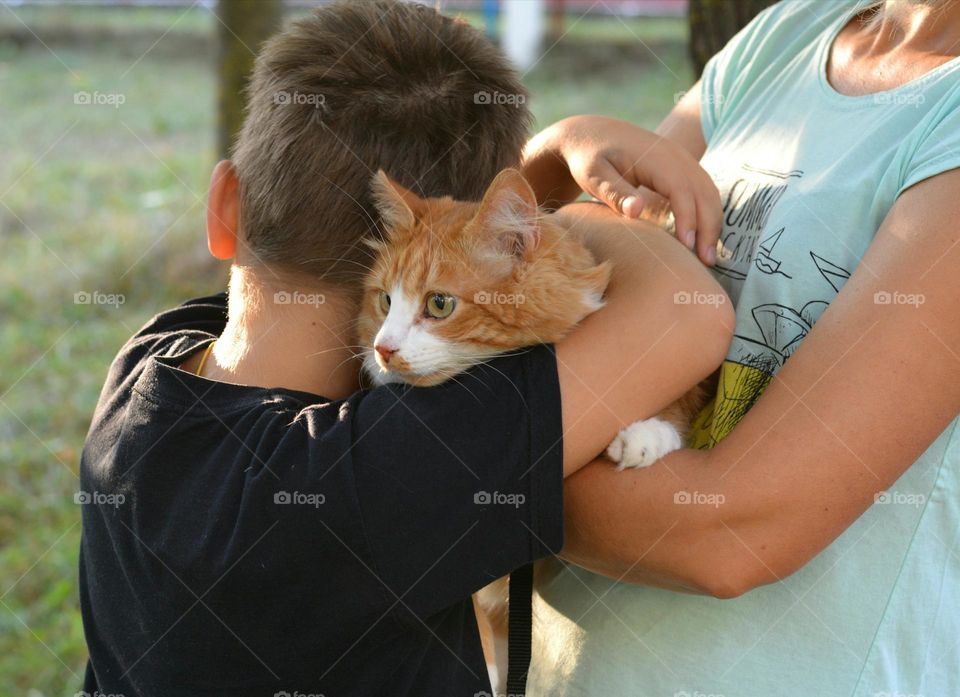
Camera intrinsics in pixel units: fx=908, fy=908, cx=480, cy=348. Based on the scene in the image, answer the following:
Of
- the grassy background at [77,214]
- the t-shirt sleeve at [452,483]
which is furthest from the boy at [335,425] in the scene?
the grassy background at [77,214]

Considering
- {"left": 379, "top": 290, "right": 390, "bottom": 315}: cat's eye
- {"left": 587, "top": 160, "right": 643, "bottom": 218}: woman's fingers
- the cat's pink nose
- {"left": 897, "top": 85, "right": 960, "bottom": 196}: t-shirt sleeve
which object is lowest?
the cat's pink nose

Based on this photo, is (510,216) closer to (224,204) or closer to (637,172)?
(637,172)

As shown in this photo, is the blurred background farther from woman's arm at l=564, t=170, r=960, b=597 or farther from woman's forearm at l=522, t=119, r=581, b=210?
woman's arm at l=564, t=170, r=960, b=597

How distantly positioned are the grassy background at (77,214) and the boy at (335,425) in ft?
6.07

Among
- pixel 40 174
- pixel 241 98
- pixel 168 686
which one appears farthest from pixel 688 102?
pixel 40 174

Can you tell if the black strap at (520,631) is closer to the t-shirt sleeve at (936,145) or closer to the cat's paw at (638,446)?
the cat's paw at (638,446)

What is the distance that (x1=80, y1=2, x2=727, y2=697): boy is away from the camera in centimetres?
118

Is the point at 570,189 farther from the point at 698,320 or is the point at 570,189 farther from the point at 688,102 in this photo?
the point at 698,320

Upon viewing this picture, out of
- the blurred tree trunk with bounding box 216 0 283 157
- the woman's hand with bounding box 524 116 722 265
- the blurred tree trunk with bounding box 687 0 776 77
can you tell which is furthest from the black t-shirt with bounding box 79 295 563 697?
the blurred tree trunk with bounding box 216 0 283 157

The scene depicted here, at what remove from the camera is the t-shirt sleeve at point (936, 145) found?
118cm

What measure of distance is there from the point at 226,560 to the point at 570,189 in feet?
3.50

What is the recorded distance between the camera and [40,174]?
587 cm

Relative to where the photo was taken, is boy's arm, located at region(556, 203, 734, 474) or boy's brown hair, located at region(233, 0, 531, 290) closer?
boy's arm, located at region(556, 203, 734, 474)

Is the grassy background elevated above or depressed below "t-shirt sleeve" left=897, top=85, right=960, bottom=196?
below
